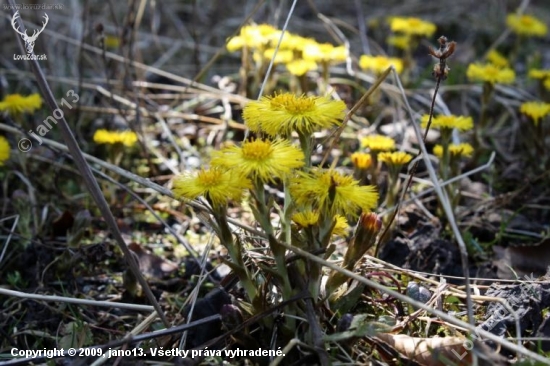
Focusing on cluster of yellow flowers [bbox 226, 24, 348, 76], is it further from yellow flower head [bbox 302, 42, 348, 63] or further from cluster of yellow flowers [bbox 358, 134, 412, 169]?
cluster of yellow flowers [bbox 358, 134, 412, 169]

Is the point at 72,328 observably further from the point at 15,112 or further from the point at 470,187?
the point at 470,187

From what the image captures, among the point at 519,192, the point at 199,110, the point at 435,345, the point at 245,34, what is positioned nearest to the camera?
the point at 435,345

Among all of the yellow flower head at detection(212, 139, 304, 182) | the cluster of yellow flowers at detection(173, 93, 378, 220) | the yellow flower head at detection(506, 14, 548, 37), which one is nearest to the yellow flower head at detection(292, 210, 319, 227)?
the cluster of yellow flowers at detection(173, 93, 378, 220)

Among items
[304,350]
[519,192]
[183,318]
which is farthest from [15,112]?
[519,192]

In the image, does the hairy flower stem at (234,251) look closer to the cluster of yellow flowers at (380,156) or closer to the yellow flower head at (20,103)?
the cluster of yellow flowers at (380,156)

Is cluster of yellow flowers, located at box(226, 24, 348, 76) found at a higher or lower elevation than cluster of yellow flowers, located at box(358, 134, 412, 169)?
higher
